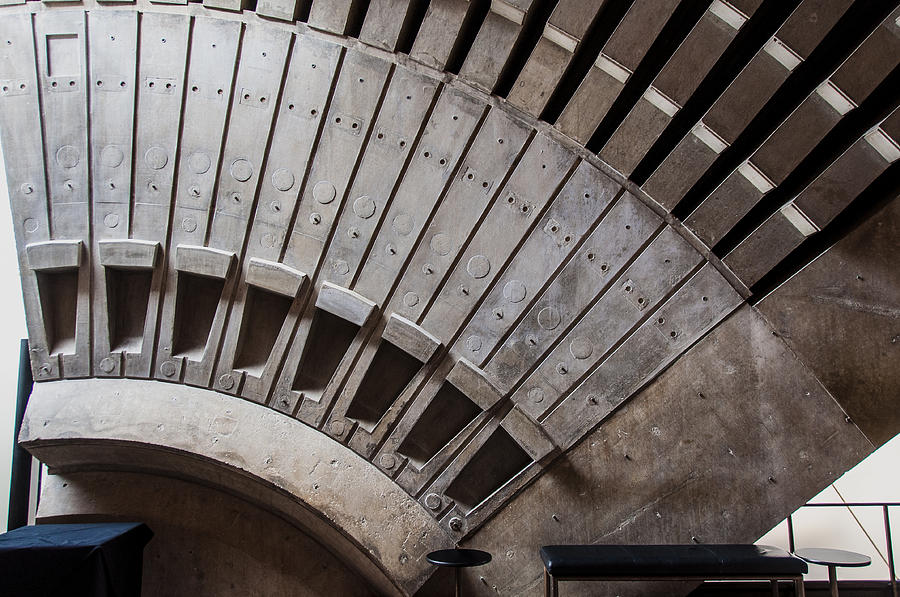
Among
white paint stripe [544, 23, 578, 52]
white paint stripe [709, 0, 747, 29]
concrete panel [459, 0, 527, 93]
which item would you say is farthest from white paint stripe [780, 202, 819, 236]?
concrete panel [459, 0, 527, 93]

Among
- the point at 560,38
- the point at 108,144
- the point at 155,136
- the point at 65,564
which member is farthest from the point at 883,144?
the point at 65,564

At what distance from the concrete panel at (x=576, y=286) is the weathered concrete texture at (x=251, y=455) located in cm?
122

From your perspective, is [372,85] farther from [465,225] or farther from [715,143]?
[715,143]

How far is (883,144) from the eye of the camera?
3809mm

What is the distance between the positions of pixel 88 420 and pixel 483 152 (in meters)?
3.52

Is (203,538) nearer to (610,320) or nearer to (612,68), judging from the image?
(610,320)

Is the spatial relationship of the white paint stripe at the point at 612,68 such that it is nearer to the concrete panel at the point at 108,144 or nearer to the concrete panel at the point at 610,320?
the concrete panel at the point at 610,320

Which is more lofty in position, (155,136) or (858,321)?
(155,136)

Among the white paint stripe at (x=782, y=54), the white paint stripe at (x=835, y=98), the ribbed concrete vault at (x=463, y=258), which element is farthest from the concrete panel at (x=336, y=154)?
the white paint stripe at (x=835, y=98)

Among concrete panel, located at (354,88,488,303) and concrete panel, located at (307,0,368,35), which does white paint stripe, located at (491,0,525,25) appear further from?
concrete panel, located at (307,0,368,35)

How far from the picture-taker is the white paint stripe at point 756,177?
399cm

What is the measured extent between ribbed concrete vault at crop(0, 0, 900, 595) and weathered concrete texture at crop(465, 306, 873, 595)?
2 centimetres

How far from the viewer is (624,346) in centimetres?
420

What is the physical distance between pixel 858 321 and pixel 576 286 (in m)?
1.80
